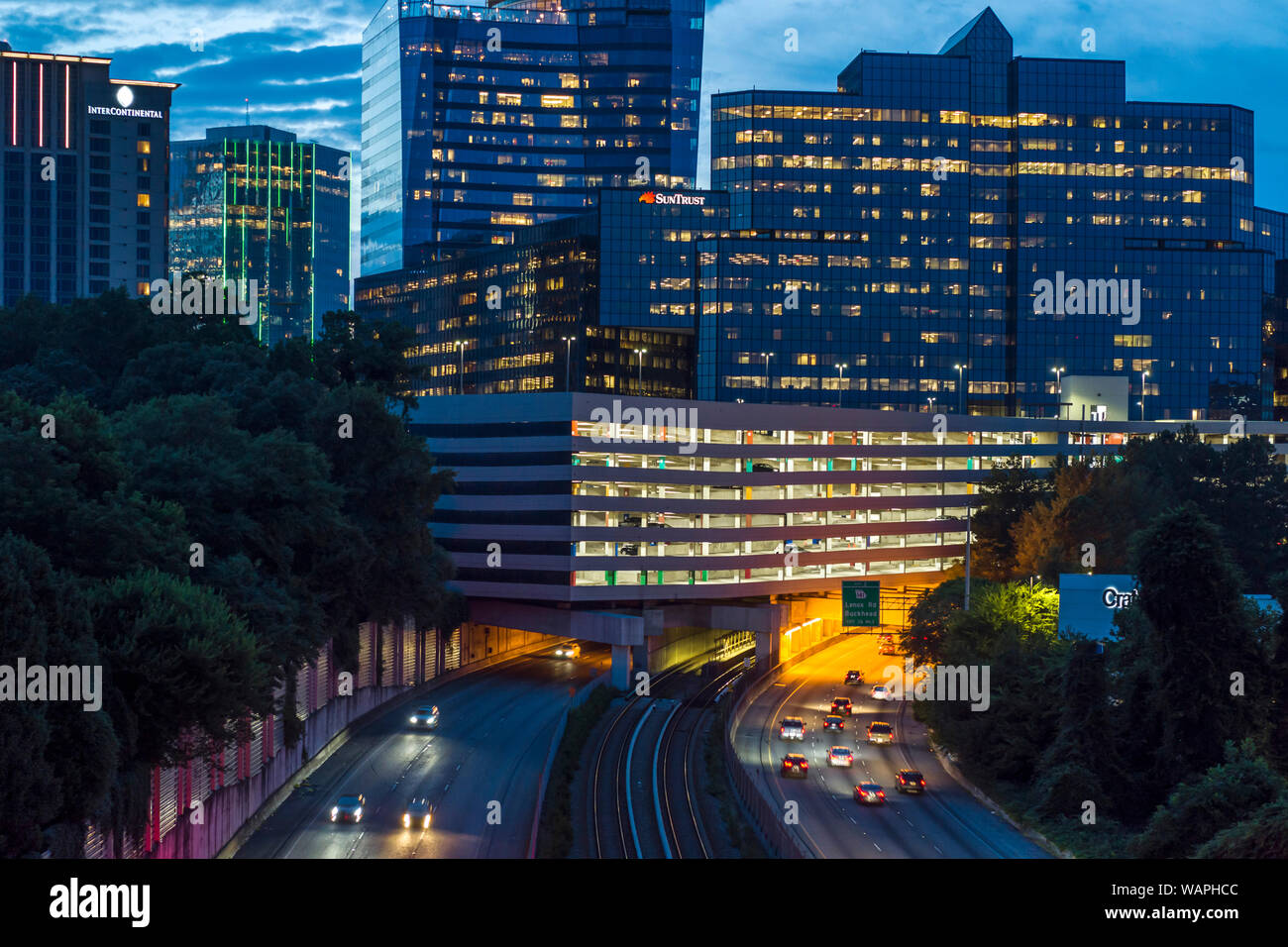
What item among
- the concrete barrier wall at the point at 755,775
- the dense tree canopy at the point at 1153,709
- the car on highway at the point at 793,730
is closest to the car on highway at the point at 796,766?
the concrete barrier wall at the point at 755,775

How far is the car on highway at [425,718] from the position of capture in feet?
250

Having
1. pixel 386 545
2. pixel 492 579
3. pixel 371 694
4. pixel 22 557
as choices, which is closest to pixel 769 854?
pixel 22 557

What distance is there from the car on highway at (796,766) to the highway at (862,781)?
1.40ft

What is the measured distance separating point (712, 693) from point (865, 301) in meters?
105

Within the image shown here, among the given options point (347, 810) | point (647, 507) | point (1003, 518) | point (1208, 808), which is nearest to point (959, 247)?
point (1003, 518)

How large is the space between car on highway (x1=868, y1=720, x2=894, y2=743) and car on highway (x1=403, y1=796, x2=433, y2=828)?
28.7 metres

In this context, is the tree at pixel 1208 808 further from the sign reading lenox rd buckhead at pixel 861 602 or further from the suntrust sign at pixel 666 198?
the suntrust sign at pixel 666 198

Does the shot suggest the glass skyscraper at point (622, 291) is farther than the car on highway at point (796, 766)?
Yes

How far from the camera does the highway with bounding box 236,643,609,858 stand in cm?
5078

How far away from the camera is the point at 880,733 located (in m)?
73.0

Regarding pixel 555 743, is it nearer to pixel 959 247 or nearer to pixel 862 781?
pixel 862 781

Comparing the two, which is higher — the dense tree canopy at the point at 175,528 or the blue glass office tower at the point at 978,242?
the blue glass office tower at the point at 978,242

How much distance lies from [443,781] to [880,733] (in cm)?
2535
